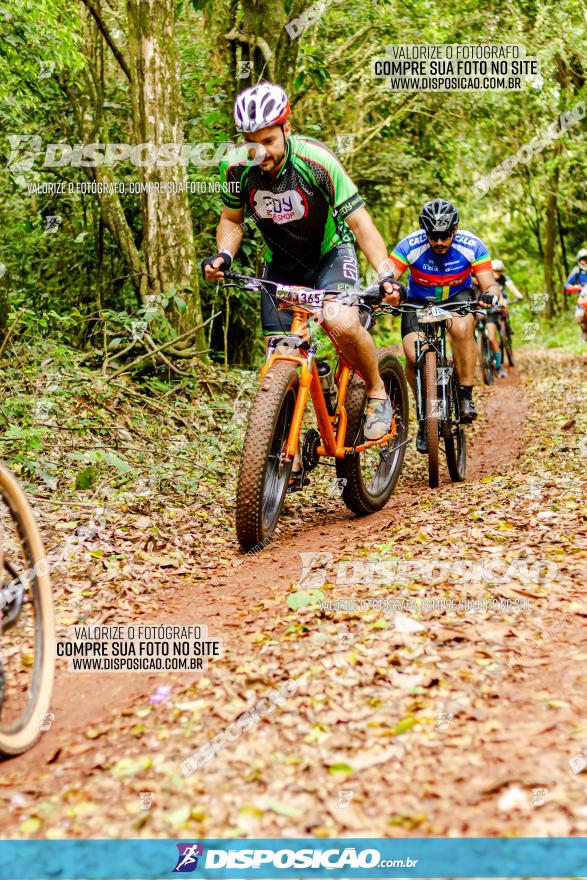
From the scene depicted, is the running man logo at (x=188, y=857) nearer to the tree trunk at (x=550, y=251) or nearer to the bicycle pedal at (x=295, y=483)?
the bicycle pedal at (x=295, y=483)

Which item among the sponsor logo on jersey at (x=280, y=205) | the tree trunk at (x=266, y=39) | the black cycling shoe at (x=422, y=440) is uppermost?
the tree trunk at (x=266, y=39)

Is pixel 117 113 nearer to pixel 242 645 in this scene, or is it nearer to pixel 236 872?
pixel 242 645

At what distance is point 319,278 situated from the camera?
5.71 metres

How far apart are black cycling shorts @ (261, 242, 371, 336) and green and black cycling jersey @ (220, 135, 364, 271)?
13cm

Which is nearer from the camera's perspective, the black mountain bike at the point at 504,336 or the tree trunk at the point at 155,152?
the tree trunk at the point at 155,152

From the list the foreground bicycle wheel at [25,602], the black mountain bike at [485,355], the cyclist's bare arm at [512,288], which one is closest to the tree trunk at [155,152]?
the foreground bicycle wheel at [25,602]

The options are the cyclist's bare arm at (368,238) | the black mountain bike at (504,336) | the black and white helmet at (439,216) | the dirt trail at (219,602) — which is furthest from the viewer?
the black mountain bike at (504,336)

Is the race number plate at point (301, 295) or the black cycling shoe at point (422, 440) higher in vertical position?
the race number plate at point (301, 295)

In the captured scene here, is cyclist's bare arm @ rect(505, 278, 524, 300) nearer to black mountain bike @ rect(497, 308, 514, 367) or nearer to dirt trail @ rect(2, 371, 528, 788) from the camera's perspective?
black mountain bike @ rect(497, 308, 514, 367)

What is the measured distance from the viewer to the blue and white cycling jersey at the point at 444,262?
786cm

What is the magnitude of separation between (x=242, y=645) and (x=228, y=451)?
15.0 feet

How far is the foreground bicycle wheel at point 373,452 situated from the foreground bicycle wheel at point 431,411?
0.74ft

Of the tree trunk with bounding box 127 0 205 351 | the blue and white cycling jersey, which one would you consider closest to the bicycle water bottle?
the blue and white cycling jersey

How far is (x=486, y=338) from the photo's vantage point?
659 inches
